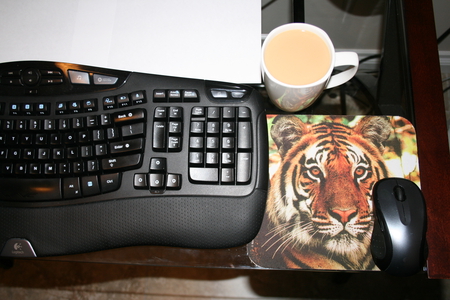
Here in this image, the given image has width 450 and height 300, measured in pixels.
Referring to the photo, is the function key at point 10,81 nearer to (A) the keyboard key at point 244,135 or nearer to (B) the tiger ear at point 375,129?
(A) the keyboard key at point 244,135

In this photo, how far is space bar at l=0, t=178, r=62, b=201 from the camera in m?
0.42

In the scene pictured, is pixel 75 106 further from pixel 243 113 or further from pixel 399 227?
pixel 399 227

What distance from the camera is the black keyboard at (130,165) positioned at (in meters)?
0.41

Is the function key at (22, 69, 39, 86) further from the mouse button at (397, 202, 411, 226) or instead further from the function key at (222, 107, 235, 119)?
the mouse button at (397, 202, 411, 226)

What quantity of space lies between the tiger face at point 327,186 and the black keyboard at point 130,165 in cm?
5

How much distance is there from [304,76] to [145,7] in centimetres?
28

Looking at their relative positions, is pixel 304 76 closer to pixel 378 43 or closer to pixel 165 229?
pixel 165 229

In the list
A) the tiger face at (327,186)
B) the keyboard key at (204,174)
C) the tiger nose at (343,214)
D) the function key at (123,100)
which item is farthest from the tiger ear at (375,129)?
the function key at (123,100)

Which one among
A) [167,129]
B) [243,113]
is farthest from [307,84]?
[167,129]

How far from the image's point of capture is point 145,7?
49 centimetres

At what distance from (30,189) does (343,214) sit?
0.43 meters

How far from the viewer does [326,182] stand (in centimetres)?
45

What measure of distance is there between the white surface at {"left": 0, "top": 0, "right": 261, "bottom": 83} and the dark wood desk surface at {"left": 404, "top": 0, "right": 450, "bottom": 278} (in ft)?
0.75

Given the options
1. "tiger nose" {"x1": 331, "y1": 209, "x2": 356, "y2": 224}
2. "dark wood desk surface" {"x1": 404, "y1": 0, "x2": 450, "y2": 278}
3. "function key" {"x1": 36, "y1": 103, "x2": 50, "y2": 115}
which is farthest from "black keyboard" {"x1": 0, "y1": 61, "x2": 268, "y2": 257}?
"dark wood desk surface" {"x1": 404, "y1": 0, "x2": 450, "y2": 278}
